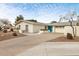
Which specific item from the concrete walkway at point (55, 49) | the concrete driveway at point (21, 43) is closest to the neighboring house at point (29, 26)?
the concrete driveway at point (21, 43)

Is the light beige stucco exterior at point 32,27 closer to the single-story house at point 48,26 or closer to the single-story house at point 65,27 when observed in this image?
the single-story house at point 48,26

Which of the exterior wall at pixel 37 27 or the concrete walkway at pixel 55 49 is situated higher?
the exterior wall at pixel 37 27

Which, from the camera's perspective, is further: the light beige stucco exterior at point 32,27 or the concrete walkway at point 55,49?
the light beige stucco exterior at point 32,27

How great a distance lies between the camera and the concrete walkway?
495 centimetres

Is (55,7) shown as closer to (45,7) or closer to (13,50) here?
(45,7)

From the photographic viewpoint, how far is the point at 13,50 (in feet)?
16.3

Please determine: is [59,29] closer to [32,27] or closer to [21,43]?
[32,27]

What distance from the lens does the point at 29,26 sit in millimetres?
5105

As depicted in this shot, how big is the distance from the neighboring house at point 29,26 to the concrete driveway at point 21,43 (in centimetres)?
10

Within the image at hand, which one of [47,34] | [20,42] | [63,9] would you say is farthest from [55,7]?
[20,42]

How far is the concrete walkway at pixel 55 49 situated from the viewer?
495 centimetres

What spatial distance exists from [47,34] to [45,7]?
16.6 inches

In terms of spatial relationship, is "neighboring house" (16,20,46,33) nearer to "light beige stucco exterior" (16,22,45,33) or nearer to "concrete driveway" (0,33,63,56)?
"light beige stucco exterior" (16,22,45,33)

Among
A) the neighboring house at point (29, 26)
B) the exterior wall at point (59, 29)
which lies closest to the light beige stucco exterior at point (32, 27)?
the neighboring house at point (29, 26)
